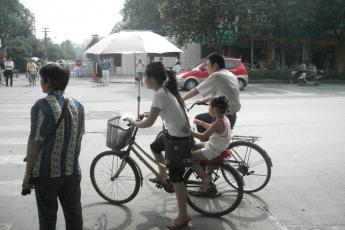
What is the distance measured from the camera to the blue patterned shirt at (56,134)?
3.01m

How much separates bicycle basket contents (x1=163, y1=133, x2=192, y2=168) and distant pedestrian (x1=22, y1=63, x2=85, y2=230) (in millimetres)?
1128

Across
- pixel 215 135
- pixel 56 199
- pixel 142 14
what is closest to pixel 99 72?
pixel 215 135

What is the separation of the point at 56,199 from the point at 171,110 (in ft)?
4.61

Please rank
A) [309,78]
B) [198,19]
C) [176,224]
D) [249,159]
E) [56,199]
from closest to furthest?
[56,199] → [176,224] → [249,159] → [309,78] → [198,19]

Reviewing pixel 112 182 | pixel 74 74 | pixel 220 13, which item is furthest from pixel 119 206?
pixel 74 74

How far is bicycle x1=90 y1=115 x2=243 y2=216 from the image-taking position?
4.61 metres

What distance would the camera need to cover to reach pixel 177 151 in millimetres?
4164

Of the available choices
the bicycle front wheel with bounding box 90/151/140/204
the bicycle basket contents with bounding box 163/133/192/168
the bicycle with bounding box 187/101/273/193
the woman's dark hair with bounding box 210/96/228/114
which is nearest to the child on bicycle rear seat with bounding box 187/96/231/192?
the woman's dark hair with bounding box 210/96/228/114

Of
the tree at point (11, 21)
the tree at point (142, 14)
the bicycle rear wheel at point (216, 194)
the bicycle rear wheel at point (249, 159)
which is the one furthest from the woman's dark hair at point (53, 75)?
the tree at point (11, 21)

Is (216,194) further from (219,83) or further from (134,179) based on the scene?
(219,83)

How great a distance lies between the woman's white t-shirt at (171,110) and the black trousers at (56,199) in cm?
115

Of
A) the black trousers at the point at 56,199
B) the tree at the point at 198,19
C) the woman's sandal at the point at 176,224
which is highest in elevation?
the tree at the point at 198,19

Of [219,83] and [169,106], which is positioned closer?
[169,106]

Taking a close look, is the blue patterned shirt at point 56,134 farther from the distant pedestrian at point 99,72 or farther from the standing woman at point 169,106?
the distant pedestrian at point 99,72
